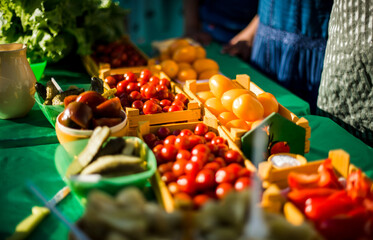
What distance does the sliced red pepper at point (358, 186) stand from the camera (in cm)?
99

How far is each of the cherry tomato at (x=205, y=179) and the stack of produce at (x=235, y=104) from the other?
1.27 ft

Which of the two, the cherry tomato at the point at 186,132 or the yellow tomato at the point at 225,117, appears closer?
the cherry tomato at the point at 186,132

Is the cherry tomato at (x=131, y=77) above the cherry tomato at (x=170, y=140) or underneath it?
above

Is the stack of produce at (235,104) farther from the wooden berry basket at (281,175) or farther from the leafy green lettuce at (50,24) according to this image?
the leafy green lettuce at (50,24)

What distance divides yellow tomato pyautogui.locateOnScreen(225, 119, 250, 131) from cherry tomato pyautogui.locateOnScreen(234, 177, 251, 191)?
42 cm

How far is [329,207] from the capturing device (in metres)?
0.95

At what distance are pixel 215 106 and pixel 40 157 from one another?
733mm

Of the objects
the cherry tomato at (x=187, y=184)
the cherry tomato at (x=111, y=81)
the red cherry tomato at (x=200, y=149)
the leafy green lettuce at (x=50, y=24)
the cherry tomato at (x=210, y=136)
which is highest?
the leafy green lettuce at (x=50, y=24)

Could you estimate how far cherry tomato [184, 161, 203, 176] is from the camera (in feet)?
3.64

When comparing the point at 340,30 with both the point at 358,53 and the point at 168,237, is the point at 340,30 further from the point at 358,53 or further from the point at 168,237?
the point at 168,237

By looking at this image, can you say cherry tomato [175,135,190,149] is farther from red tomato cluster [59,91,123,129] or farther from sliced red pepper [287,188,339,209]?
sliced red pepper [287,188,339,209]

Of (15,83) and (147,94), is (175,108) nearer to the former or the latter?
(147,94)

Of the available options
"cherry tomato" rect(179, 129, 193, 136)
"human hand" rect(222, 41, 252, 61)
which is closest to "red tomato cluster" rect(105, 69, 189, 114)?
"cherry tomato" rect(179, 129, 193, 136)

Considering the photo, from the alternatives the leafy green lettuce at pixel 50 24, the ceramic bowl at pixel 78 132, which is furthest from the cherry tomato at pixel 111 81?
the ceramic bowl at pixel 78 132
